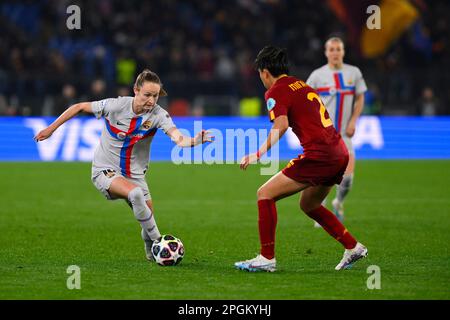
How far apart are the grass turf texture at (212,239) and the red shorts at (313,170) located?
2.76ft

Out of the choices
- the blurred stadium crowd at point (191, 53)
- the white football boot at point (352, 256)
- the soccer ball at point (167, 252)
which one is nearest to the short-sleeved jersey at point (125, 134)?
the soccer ball at point (167, 252)

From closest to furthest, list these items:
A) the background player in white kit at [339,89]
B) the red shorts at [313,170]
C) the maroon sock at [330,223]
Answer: the red shorts at [313,170], the maroon sock at [330,223], the background player in white kit at [339,89]

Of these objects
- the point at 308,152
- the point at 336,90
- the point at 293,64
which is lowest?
the point at 308,152

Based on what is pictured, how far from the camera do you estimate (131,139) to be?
902 cm

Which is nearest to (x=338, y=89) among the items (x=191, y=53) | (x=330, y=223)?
(x=330, y=223)

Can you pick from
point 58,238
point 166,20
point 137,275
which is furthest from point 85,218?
point 166,20

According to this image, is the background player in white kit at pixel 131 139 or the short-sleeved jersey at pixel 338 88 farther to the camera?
the short-sleeved jersey at pixel 338 88

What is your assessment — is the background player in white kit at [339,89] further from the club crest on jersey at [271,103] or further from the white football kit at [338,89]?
the club crest on jersey at [271,103]

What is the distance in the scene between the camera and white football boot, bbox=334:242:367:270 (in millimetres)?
8461

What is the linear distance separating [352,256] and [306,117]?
1.36 meters

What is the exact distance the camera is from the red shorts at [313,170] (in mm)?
8188

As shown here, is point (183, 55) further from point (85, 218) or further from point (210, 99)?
point (85, 218)

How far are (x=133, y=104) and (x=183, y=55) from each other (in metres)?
18.1
